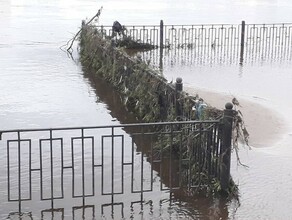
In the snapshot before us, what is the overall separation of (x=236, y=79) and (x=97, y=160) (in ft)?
27.0

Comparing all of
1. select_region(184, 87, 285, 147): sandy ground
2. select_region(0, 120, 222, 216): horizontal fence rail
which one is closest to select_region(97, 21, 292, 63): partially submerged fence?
select_region(184, 87, 285, 147): sandy ground

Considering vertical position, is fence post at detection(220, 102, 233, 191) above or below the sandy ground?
above

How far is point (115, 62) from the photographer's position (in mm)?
13469

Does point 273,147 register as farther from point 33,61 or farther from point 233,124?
point 33,61

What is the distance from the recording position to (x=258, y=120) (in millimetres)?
11281

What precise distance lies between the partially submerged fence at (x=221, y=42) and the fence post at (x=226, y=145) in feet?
40.7

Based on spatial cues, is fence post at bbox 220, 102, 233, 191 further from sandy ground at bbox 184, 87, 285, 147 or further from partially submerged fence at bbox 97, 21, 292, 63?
partially submerged fence at bbox 97, 21, 292, 63

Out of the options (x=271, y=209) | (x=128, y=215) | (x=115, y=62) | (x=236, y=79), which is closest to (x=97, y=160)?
(x=128, y=215)

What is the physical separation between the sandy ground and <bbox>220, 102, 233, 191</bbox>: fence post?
2543 mm

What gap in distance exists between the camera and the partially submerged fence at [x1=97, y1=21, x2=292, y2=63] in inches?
808

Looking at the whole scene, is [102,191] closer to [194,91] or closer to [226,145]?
[226,145]

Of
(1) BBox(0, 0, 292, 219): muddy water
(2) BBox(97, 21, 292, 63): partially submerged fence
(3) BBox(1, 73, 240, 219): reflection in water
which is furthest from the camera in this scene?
(2) BBox(97, 21, 292, 63): partially submerged fence

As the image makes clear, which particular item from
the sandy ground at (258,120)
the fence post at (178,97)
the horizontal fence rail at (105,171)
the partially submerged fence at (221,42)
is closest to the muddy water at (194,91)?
the sandy ground at (258,120)

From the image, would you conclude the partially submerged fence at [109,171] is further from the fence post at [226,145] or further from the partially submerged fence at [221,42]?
the partially submerged fence at [221,42]
